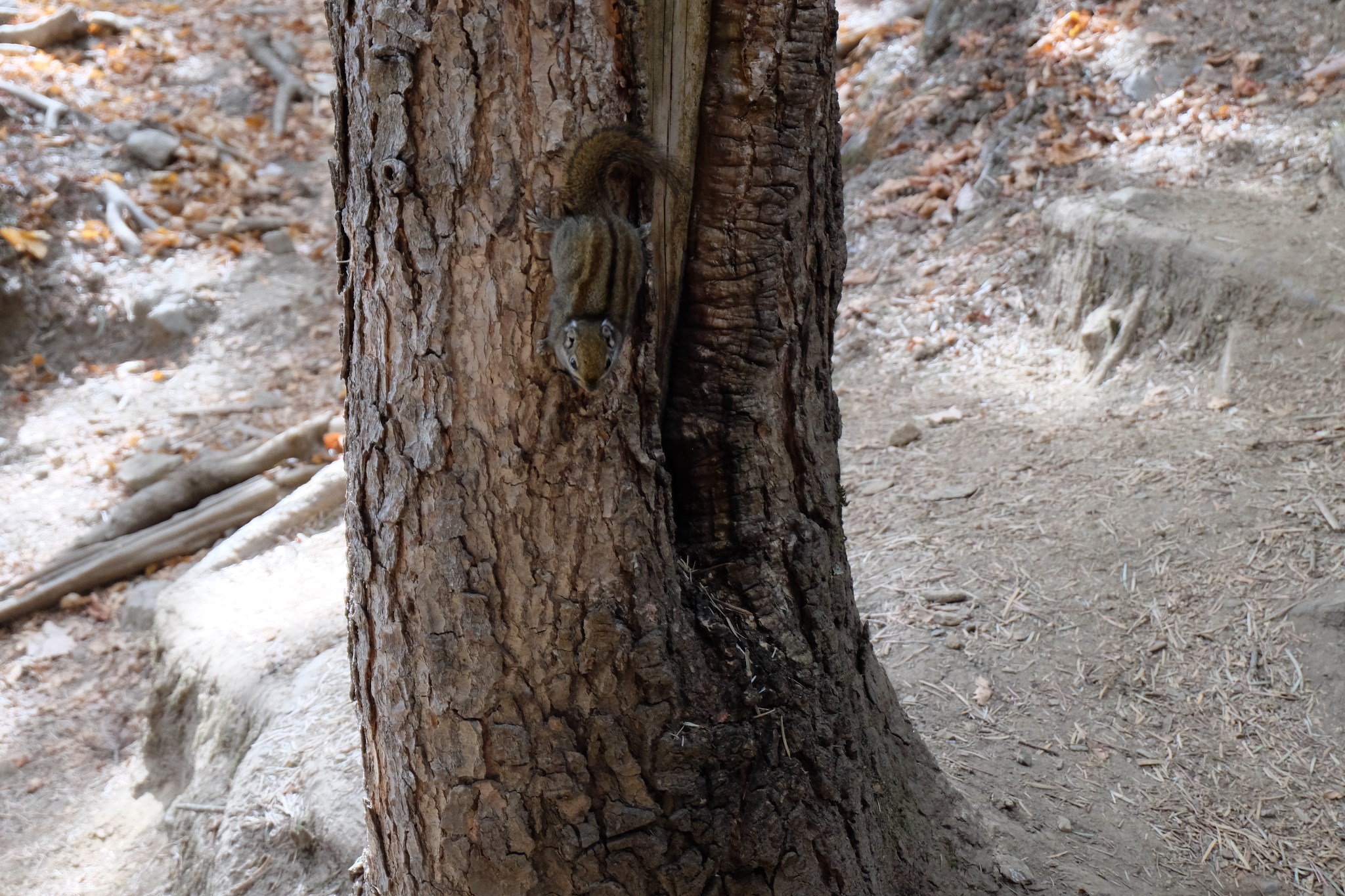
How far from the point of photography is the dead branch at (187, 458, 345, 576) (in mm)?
4742

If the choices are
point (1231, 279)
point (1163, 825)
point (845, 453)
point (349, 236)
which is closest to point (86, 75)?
point (845, 453)

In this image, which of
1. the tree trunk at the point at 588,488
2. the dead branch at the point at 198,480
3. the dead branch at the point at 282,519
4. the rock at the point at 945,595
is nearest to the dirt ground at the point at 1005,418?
the rock at the point at 945,595

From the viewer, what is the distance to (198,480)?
18.7 feet

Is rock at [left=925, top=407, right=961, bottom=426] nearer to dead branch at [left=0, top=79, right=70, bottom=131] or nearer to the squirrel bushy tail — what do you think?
the squirrel bushy tail

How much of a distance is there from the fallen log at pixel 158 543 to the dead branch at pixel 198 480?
55mm

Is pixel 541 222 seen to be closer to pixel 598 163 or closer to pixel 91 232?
pixel 598 163

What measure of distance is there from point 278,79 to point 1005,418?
7687mm

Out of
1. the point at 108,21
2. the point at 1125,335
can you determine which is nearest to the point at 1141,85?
the point at 1125,335

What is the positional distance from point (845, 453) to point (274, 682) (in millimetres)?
2662

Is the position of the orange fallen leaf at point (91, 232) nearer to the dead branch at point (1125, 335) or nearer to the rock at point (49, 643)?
the rock at point (49, 643)

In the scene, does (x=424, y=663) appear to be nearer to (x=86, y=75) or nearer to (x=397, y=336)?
(x=397, y=336)

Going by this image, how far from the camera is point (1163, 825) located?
2451 millimetres

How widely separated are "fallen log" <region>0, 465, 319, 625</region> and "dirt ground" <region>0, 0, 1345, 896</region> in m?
0.12

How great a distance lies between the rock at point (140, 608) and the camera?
512 cm
